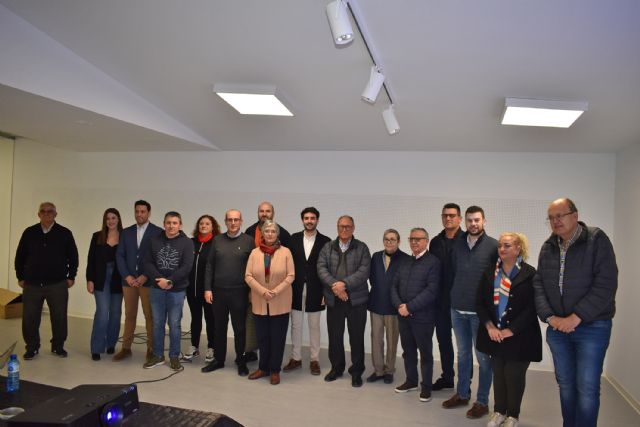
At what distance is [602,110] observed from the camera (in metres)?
3.65

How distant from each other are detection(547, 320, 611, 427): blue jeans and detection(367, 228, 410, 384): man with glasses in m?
1.46

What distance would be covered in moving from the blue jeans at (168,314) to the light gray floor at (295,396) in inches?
9.3

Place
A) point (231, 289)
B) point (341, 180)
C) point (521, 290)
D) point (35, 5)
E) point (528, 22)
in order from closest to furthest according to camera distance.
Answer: point (528, 22)
point (521, 290)
point (35, 5)
point (231, 289)
point (341, 180)

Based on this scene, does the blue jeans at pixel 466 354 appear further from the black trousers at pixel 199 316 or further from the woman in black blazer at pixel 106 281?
the woman in black blazer at pixel 106 281

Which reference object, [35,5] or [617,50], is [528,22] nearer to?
[617,50]

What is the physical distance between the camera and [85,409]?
109cm

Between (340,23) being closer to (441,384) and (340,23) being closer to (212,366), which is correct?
(441,384)

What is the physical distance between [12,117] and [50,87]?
3.46 ft

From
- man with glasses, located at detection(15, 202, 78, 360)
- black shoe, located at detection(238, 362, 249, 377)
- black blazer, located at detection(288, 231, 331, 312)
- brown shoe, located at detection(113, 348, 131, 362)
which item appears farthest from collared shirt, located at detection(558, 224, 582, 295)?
man with glasses, located at detection(15, 202, 78, 360)

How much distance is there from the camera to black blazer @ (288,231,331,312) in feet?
14.8

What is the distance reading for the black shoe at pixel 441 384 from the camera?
415cm

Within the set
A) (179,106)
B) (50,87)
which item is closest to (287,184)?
(179,106)

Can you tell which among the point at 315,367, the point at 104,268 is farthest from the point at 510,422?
the point at 104,268

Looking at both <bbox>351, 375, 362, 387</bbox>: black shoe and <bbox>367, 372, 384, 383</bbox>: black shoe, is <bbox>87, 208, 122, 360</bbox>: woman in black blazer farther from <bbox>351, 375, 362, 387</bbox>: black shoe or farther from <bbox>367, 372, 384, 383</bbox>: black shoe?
<bbox>367, 372, 384, 383</bbox>: black shoe
